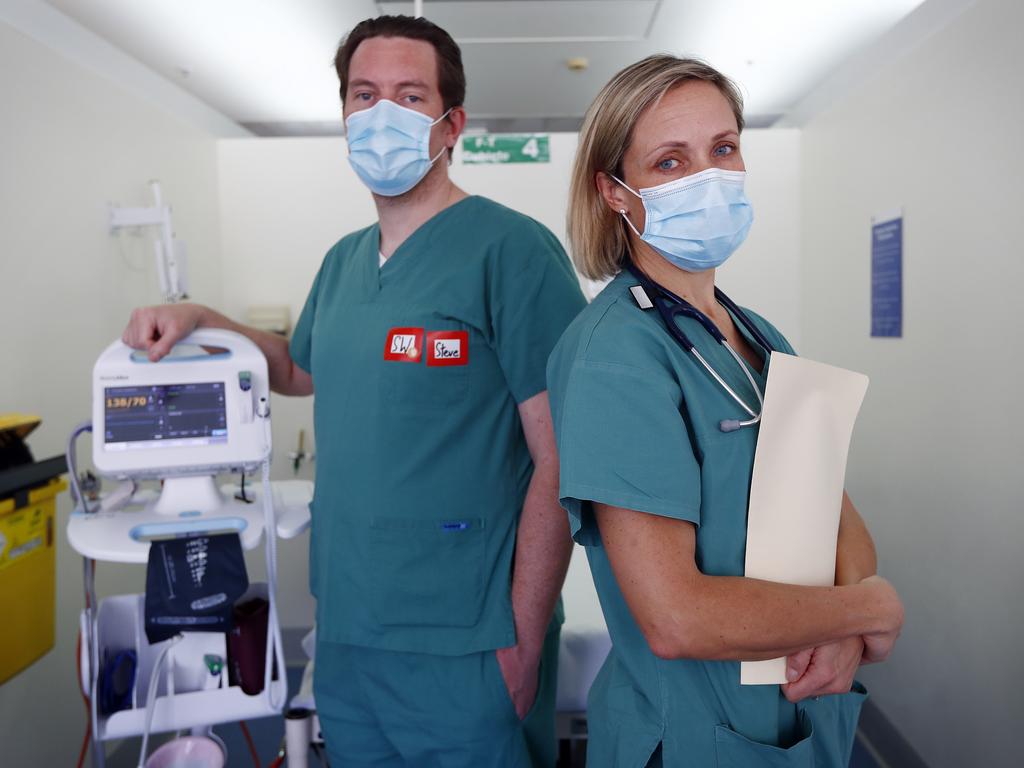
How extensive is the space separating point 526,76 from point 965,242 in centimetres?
226

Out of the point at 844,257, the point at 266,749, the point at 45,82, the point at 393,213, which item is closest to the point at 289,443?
the point at 266,749

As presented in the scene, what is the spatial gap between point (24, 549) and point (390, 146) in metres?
1.05

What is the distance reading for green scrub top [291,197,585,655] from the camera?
1.26 m

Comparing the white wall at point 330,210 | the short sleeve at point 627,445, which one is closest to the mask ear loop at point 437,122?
the short sleeve at point 627,445

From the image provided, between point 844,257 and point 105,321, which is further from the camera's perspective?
point 844,257

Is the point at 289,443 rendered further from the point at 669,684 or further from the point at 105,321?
the point at 669,684

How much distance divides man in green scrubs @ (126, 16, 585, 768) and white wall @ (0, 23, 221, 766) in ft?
3.66

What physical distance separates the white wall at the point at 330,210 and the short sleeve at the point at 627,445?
7.31ft

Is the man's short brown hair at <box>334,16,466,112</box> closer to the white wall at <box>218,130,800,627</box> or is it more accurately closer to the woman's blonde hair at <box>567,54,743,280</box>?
the woman's blonde hair at <box>567,54,743,280</box>

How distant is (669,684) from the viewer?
34.3 inches

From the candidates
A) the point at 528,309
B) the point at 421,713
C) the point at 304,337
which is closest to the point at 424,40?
the point at 528,309

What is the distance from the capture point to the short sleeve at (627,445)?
0.80m

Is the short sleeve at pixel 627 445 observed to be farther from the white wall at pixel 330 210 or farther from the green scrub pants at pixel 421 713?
the white wall at pixel 330 210

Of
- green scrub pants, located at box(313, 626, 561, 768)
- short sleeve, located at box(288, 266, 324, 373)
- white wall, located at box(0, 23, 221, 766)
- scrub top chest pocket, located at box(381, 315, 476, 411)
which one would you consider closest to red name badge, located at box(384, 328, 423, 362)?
scrub top chest pocket, located at box(381, 315, 476, 411)
